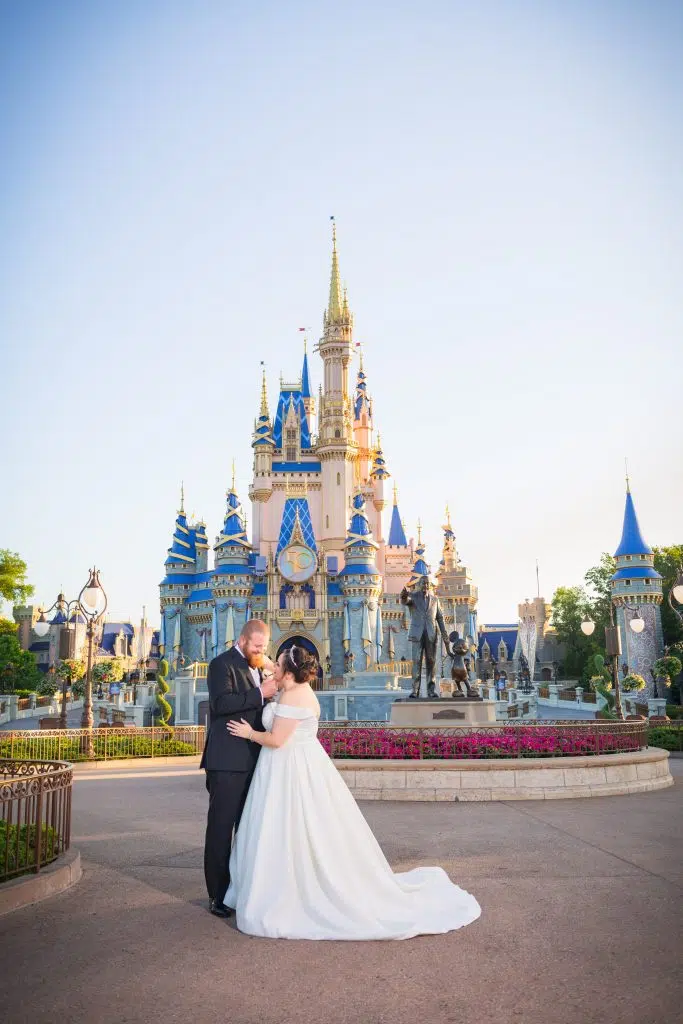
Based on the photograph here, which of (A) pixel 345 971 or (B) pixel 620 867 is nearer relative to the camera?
(A) pixel 345 971

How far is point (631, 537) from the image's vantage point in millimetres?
57688

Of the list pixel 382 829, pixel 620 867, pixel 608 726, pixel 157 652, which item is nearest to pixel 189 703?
pixel 157 652

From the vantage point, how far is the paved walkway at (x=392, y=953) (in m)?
4.51

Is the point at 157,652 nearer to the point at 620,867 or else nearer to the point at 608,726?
the point at 608,726

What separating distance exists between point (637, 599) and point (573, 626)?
63.9 ft

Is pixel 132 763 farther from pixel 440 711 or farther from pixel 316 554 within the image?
pixel 316 554

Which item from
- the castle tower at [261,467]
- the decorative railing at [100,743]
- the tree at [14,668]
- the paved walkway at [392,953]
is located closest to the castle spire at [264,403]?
the castle tower at [261,467]

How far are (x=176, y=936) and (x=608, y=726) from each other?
11.7m

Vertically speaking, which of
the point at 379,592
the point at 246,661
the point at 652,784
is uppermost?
the point at 379,592

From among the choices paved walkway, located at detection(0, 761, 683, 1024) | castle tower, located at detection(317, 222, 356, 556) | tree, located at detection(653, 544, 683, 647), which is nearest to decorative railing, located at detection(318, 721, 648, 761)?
paved walkway, located at detection(0, 761, 683, 1024)

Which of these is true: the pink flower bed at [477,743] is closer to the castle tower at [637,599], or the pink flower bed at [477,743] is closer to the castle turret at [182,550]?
the castle tower at [637,599]

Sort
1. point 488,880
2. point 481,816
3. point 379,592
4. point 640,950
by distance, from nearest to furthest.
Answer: point 640,950, point 488,880, point 481,816, point 379,592

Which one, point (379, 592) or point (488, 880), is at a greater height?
point (379, 592)

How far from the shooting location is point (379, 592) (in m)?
58.7
